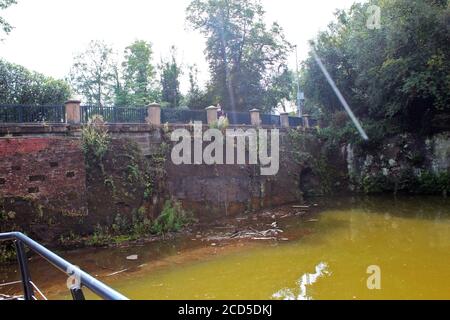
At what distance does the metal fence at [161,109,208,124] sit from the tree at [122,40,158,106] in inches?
710

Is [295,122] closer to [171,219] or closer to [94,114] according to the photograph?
[171,219]

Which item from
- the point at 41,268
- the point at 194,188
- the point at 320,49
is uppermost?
the point at 320,49

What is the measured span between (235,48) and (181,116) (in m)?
14.7

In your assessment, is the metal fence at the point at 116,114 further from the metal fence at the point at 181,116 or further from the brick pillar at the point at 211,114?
the brick pillar at the point at 211,114

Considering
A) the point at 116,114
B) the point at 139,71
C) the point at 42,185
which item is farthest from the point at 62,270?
the point at 139,71

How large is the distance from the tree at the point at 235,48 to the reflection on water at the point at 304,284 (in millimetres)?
21064

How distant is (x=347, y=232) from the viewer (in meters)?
11.0

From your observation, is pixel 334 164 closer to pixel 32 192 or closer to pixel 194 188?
pixel 194 188

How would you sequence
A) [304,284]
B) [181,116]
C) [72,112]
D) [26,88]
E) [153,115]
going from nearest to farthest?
[304,284], [72,112], [153,115], [181,116], [26,88]

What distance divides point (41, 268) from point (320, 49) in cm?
2096

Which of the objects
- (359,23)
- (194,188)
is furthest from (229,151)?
(359,23)

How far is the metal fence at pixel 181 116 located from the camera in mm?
14359

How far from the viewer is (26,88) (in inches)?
640

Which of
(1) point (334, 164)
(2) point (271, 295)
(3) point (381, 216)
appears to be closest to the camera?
(2) point (271, 295)
